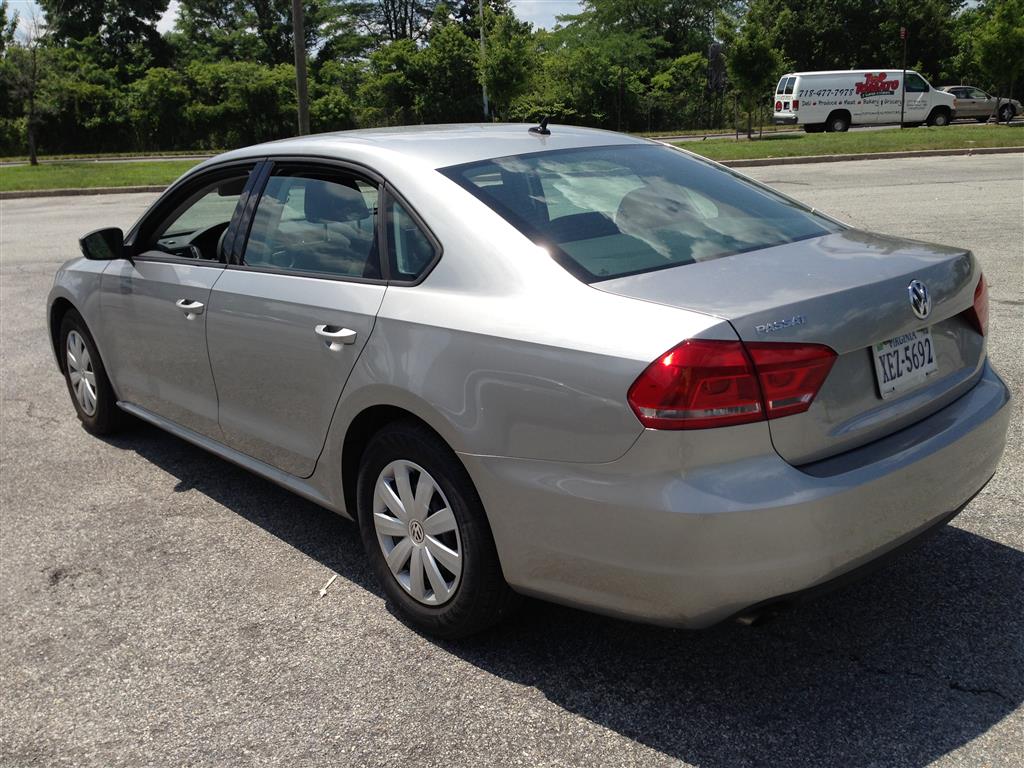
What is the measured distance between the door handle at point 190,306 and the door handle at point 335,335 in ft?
2.97

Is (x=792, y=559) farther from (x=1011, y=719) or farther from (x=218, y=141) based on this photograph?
(x=218, y=141)

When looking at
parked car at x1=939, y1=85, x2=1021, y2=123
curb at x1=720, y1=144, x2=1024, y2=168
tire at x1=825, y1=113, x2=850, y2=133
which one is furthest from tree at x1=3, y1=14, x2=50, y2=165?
parked car at x1=939, y1=85, x2=1021, y2=123

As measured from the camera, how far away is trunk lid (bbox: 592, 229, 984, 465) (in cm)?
254

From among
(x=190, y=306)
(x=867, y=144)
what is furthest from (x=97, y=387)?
(x=867, y=144)

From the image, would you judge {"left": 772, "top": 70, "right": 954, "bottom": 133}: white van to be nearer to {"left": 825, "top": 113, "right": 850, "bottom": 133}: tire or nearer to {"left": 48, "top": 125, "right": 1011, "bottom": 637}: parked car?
{"left": 825, "top": 113, "right": 850, "bottom": 133}: tire

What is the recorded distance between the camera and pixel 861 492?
8.48 feet

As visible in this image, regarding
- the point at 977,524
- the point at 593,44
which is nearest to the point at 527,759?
the point at 977,524

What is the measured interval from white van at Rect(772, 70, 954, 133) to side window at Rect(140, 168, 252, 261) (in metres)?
38.6

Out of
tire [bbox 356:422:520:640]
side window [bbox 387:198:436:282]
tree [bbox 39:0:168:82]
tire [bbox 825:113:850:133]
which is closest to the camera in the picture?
tire [bbox 356:422:520:640]

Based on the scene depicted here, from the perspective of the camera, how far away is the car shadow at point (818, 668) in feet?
8.70

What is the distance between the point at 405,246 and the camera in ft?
10.8

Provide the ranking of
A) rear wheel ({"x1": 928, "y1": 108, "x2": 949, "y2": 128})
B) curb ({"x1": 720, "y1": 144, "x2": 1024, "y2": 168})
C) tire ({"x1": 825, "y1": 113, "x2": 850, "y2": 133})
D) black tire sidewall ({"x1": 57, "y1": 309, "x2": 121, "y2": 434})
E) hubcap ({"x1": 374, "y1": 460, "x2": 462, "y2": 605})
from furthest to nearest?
tire ({"x1": 825, "y1": 113, "x2": 850, "y2": 133})
rear wheel ({"x1": 928, "y1": 108, "x2": 949, "y2": 128})
curb ({"x1": 720, "y1": 144, "x2": 1024, "y2": 168})
black tire sidewall ({"x1": 57, "y1": 309, "x2": 121, "y2": 434})
hubcap ({"x1": 374, "y1": 460, "x2": 462, "y2": 605})

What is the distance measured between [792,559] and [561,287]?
0.95 metres

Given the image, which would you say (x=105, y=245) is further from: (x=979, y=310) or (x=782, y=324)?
(x=979, y=310)
